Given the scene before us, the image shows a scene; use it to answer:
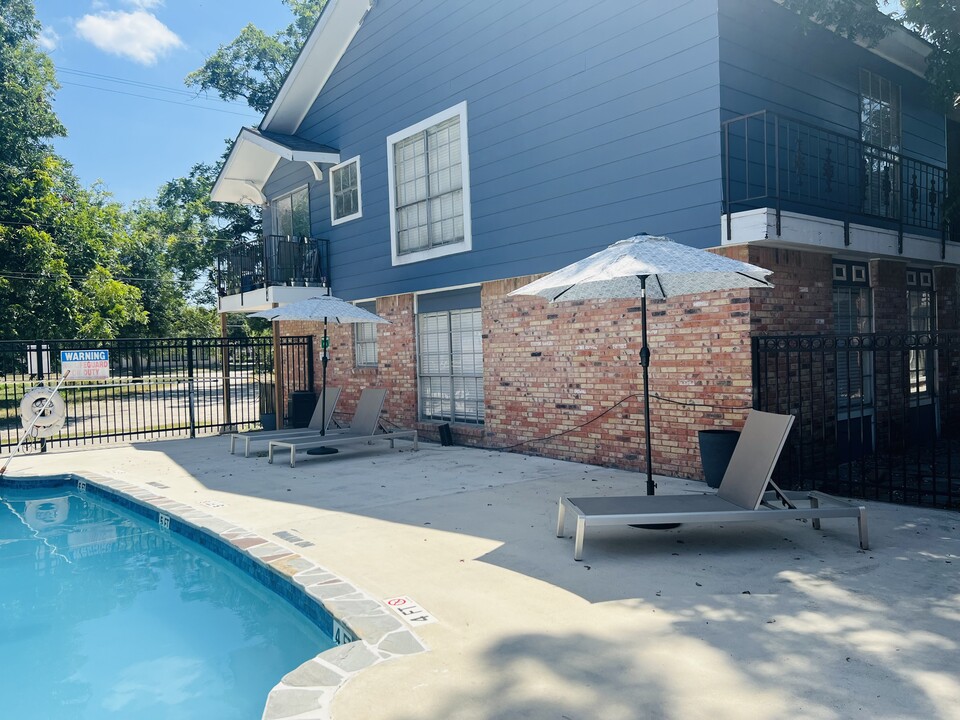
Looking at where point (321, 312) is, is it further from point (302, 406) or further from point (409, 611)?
point (409, 611)

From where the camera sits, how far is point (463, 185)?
11039 millimetres

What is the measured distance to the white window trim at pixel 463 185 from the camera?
35.9ft

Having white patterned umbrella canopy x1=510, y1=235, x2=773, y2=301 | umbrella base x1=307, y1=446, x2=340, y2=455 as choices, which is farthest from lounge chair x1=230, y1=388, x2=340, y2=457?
white patterned umbrella canopy x1=510, y1=235, x2=773, y2=301

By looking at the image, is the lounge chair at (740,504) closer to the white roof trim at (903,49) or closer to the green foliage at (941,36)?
the green foliage at (941,36)

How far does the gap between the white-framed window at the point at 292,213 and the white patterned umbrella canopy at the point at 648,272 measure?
9.84 m

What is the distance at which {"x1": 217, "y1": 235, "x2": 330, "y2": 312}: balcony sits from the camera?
14.4m

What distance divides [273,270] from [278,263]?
213 mm

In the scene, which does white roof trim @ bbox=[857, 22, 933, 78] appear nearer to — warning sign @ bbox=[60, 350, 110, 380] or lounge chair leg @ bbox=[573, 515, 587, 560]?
lounge chair leg @ bbox=[573, 515, 587, 560]

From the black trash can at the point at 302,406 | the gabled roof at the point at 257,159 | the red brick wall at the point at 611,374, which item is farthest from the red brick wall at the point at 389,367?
the gabled roof at the point at 257,159

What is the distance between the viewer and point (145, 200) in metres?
48.9

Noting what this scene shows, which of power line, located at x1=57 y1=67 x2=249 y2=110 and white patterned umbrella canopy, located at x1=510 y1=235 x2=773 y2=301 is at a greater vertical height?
power line, located at x1=57 y1=67 x2=249 y2=110

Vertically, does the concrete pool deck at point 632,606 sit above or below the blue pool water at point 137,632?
above

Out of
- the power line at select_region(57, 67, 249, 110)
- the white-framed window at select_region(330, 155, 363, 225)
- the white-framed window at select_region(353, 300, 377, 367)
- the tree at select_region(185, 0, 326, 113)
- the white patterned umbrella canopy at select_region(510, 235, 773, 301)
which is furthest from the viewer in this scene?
the power line at select_region(57, 67, 249, 110)

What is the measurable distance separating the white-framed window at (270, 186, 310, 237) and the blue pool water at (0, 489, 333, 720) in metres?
9.41
